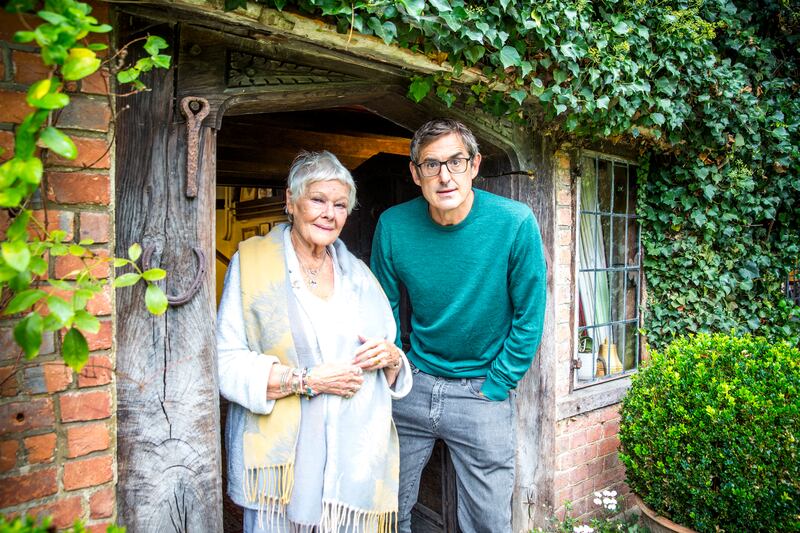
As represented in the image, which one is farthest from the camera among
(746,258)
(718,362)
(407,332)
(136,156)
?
(746,258)

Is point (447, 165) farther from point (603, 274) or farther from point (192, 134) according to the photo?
point (603, 274)

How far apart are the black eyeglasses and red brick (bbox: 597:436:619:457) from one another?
2300 millimetres

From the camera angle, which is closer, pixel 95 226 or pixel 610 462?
pixel 95 226

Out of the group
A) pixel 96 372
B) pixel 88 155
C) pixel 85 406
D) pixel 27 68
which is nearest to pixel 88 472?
pixel 85 406

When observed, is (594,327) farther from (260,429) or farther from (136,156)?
(136,156)

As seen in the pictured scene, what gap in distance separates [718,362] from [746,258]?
132 centimetres

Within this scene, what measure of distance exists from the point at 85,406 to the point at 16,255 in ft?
2.28

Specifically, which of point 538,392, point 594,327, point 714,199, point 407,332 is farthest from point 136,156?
point 714,199

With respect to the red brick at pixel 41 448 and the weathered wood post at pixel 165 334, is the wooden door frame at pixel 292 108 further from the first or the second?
the red brick at pixel 41 448

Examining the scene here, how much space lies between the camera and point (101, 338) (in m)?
1.60

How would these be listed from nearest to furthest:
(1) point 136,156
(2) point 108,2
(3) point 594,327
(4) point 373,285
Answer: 1. (2) point 108,2
2. (1) point 136,156
3. (4) point 373,285
4. (3) point 594,327

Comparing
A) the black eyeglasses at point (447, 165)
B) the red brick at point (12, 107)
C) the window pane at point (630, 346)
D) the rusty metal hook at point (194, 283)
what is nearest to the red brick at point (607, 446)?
the window pane at point (630, 346)

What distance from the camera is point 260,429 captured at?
199 centimetres

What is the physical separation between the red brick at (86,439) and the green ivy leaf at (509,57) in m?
2.05
